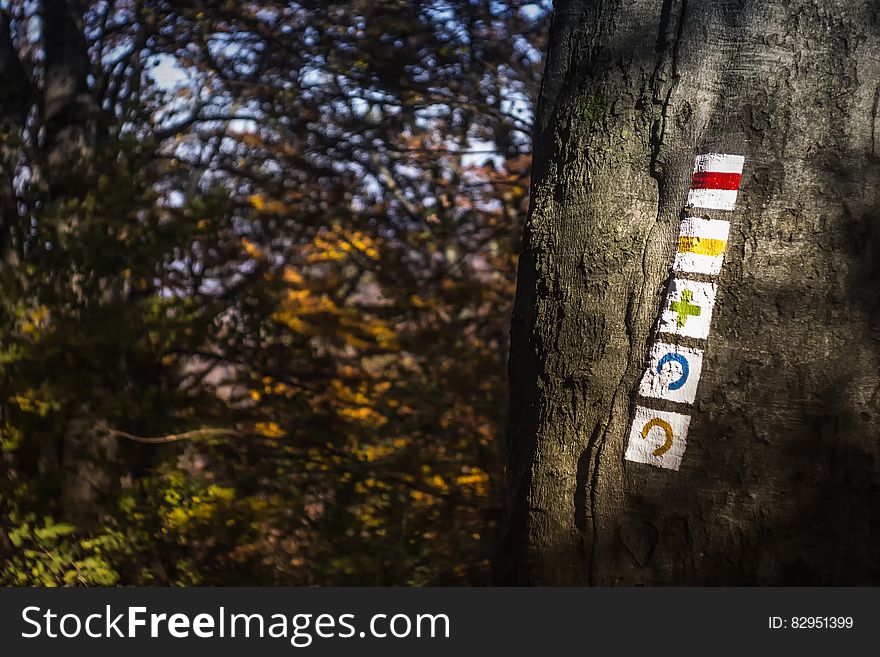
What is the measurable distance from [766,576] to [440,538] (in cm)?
365

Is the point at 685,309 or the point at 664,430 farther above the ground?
the point at 685,309

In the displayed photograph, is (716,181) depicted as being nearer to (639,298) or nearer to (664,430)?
(639,298)

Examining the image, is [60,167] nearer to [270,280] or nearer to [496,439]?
[270,280]

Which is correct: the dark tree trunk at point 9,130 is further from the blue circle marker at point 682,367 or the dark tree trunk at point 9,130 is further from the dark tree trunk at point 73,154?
the blue circle marker at point 682,367

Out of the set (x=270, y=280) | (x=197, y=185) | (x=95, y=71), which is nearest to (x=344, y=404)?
(x=270, y=280)

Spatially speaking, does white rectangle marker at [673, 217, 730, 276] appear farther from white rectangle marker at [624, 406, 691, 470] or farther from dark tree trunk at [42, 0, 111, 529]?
dark tree trunk at [42, 0, 111, 529]

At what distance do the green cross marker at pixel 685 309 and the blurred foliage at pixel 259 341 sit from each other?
3.35m

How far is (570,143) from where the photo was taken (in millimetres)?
1934

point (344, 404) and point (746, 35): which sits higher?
point (746, 35)

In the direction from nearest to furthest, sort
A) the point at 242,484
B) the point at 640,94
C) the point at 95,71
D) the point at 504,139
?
the point at 640,94 < the point at 242,484 < the point at 95,71 < the point at 504,139

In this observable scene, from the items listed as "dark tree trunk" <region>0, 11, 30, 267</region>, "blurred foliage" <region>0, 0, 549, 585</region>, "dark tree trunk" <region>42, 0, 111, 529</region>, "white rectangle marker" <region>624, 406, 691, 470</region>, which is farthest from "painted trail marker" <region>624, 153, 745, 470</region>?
"dark tree trunk" <region>0, 11, 30, 267</region>

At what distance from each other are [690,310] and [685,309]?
1cm

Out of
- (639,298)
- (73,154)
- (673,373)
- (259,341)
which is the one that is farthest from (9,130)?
(673,373)

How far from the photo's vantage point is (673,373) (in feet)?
5.87
